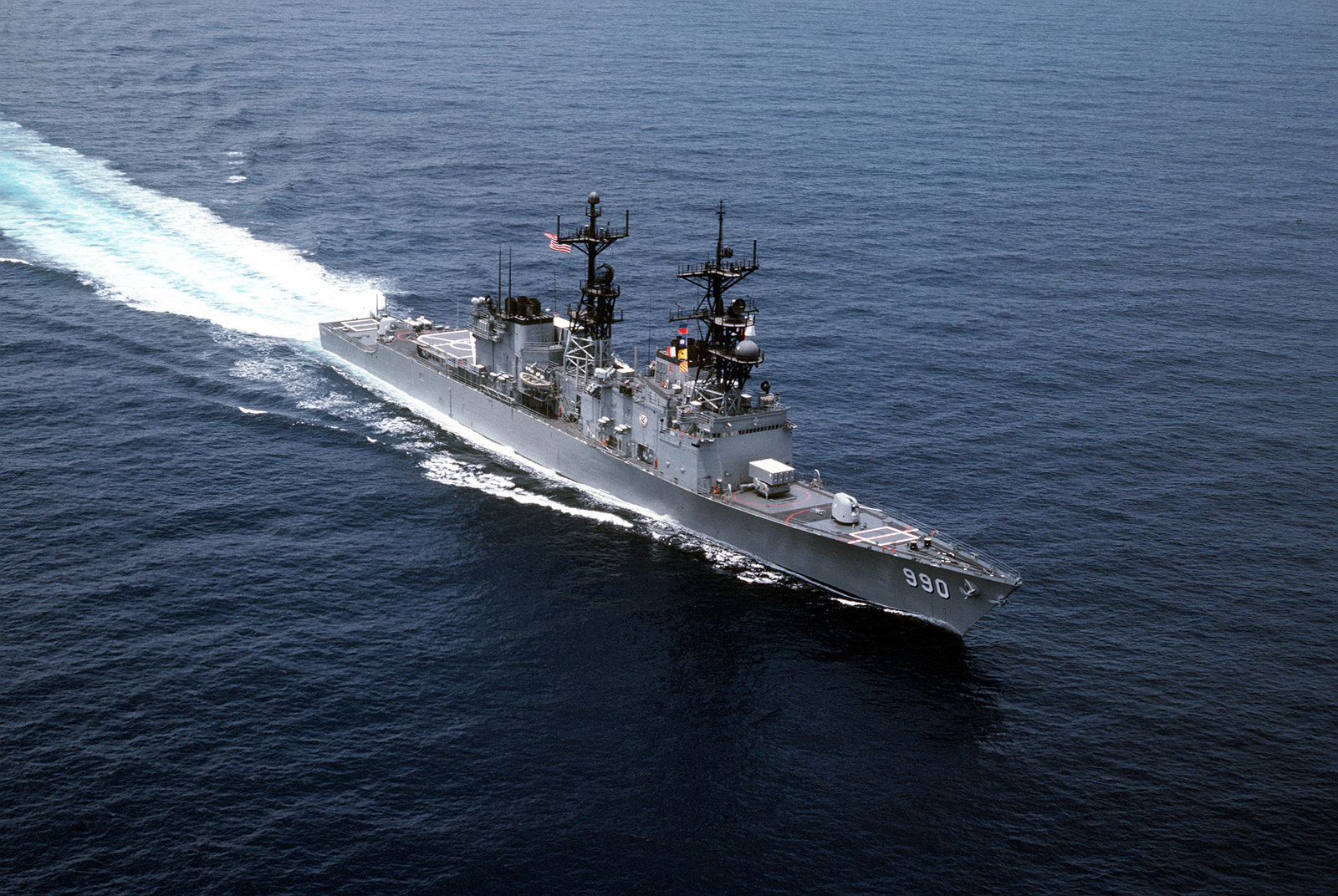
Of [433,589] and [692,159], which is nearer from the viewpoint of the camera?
[433,589]

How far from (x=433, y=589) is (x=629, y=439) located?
21355 millimetres

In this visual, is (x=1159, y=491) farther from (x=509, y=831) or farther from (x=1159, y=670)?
(x=509, y=831)

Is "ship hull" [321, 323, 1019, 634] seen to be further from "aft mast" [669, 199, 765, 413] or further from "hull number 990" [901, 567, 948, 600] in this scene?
"aft mast" [669, 199, 765, 413]

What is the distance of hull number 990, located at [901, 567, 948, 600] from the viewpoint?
7544cm

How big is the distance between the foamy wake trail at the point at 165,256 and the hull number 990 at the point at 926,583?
69843 millimetres

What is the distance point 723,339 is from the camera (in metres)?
90.0

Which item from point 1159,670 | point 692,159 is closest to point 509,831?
point 1159,670

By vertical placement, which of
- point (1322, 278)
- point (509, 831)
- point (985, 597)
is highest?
point (1322, 278)

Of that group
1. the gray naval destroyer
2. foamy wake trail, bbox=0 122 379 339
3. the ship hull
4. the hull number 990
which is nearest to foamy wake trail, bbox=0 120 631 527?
foamy wake trail, bbox=0 122 379 339

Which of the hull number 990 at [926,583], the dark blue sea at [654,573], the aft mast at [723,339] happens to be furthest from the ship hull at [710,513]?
the aft mast at [723,339]

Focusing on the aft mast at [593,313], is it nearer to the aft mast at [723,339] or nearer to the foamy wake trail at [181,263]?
the aft mast at [723,339]

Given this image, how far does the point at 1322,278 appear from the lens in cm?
13488

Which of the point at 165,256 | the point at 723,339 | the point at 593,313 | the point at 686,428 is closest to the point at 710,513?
the point at 686,428

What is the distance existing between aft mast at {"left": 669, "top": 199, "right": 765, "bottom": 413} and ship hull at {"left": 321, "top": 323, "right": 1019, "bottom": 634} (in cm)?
716
